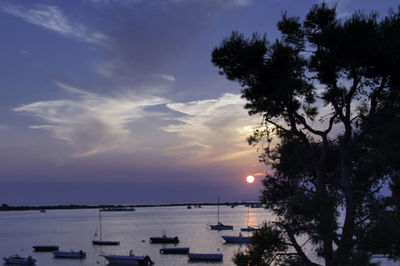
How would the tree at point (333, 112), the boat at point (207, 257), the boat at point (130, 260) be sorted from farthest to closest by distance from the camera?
the boat at point (207, 257) → the boat at point (130, 260) → the tree at point (333, 112)

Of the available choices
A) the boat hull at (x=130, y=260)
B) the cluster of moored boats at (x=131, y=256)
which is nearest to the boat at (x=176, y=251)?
the cluster of moored boats at (x=131, y=256)

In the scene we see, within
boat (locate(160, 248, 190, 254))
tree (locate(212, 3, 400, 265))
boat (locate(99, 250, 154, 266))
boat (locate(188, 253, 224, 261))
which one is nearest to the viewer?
tree (locate(212, 3, 400, 265))

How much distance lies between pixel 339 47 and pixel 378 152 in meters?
3.15

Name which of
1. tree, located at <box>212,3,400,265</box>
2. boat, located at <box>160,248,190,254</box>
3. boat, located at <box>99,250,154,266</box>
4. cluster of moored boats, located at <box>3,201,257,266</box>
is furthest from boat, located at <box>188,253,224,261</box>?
tree, located at <box>212,3,400,265</box>

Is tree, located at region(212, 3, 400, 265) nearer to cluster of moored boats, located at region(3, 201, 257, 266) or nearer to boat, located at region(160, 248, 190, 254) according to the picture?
cluster of moored boats, located at region(3, 201, 257, 266)

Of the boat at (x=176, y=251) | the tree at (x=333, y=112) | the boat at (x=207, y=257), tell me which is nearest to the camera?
the tree at (x=333, y=112)

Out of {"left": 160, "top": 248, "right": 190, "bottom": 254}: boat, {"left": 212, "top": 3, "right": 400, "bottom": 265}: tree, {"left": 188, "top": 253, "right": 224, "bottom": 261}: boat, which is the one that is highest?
{"left": 212, "top": 3, "right": 400, "bottom": 265}: tree

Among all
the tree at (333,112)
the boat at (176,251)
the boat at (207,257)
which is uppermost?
the tree at (333,112)

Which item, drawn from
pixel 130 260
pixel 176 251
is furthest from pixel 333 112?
pixel 176 251

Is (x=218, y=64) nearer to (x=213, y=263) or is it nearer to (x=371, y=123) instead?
(x=371, y=123)

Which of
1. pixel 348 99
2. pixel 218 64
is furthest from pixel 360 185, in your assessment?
pixel 218 64

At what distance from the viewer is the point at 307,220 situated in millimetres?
10070

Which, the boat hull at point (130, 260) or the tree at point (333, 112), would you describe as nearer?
the tree at point (333, 112)

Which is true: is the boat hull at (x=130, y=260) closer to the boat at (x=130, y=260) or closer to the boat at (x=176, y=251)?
the boat at (x=130, y=260)
